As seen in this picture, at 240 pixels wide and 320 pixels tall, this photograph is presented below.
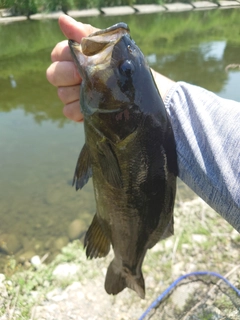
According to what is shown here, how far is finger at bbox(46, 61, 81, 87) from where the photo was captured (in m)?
1.65

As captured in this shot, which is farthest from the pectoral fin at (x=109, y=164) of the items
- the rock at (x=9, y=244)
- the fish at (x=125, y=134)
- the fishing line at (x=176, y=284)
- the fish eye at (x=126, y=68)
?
the rock at (x=9, y=244)

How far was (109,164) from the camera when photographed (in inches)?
61.3

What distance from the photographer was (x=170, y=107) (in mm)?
1772

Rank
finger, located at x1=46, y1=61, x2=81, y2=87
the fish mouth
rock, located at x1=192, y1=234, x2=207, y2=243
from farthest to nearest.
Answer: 1. rock, located at x1=192, y1=234, x2=207, y2=243
2. finger, located at x1=46, y1=61, x2=81, y2=87
3. the fish mouth

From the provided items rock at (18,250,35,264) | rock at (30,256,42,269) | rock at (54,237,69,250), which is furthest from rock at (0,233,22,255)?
rock at (54,237,69,250)

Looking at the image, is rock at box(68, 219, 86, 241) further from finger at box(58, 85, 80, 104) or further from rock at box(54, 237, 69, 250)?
finger at box(58, 85, 80, 104)

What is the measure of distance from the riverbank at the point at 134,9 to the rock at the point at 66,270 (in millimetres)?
21737

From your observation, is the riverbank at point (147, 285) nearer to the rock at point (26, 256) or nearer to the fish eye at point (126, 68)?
the rock at point (26, 256)

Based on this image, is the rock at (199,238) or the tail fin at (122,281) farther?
the rock at (199,238)

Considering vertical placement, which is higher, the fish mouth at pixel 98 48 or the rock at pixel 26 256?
the fish mouth at pixel 98 48

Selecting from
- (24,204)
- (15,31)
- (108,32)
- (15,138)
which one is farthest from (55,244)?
(15,31)

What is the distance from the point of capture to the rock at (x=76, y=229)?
180 inches

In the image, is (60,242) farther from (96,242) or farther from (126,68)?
(126,68)

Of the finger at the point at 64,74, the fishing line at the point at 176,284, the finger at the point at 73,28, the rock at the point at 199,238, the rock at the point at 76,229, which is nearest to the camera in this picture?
the finger at the point at 73,28
